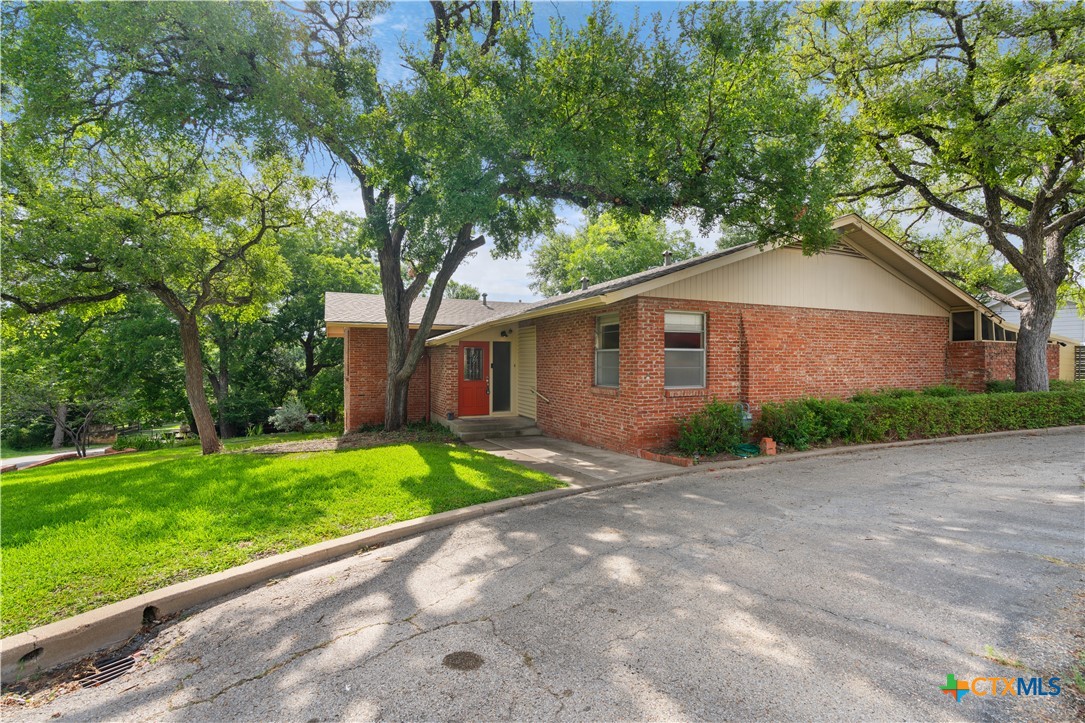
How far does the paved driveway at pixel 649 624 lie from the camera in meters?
2.49

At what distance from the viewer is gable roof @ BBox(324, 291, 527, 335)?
550 inches

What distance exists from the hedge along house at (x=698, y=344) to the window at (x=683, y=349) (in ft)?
0.10

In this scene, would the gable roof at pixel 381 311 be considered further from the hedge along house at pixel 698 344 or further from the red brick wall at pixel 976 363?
the red brick wall at pixel 976 363

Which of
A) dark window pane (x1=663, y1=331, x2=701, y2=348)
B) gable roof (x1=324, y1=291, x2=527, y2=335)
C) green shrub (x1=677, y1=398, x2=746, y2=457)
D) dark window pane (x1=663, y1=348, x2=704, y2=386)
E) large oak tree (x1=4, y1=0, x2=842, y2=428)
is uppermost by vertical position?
large oak tree (x1=4, y1=0, x2=842, y2=428)

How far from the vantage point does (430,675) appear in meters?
2.72

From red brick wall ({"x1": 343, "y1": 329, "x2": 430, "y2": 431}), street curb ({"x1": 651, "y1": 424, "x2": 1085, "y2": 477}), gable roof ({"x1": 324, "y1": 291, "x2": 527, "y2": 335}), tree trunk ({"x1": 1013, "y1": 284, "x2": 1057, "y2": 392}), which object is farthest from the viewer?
red brick wall ({"x1": 343, "y1": 329, "x2": 430, "y2": 431})

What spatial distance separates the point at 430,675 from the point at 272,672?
97 centimetres

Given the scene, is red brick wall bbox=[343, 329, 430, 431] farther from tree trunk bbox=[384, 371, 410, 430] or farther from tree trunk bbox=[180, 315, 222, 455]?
tree trunk bbox=[180, 315, 222, 455]

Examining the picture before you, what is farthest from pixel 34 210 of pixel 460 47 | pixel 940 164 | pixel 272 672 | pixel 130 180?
pixel 940 164

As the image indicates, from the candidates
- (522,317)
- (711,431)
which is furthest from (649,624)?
(522,317)

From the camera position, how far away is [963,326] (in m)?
13.2

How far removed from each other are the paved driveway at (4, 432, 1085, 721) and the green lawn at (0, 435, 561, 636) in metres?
0.77

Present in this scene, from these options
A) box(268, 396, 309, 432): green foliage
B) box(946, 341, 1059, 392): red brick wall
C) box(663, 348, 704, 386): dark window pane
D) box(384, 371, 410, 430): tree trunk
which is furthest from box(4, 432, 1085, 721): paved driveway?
box(268, 396, 309, 432): green foliage

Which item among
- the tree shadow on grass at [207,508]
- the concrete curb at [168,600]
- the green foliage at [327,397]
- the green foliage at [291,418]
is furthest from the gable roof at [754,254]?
the green foliage at [327,397]
